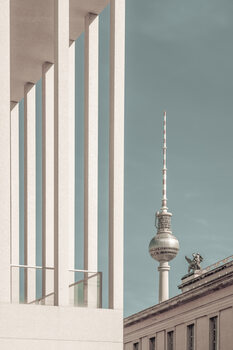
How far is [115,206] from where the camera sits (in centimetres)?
1758

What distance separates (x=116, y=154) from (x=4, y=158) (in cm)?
248

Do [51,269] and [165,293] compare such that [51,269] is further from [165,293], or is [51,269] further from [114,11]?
[165,293]

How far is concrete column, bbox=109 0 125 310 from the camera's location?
17.4 meters

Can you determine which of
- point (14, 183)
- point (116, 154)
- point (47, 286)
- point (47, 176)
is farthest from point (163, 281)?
point (116, 154)

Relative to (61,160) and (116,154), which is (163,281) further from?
(61,160)

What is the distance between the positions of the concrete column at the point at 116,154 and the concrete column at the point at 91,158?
2.69ft

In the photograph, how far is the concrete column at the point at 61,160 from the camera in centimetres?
1677

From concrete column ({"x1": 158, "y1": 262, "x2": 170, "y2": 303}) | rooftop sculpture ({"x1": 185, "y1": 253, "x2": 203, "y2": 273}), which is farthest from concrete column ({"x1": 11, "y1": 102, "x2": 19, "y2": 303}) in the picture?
concrete column ({"x1": 158, "y1": 262, "x2": 170, "y2": 303})

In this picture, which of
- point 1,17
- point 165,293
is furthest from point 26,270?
point 165,293

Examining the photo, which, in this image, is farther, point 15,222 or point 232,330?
point 232,330

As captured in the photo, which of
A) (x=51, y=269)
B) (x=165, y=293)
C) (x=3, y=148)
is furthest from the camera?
(x=165, y=293)

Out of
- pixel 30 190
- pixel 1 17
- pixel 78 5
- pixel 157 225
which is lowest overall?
pixel 30 190

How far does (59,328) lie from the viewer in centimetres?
1662

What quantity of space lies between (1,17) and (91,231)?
501 cm
